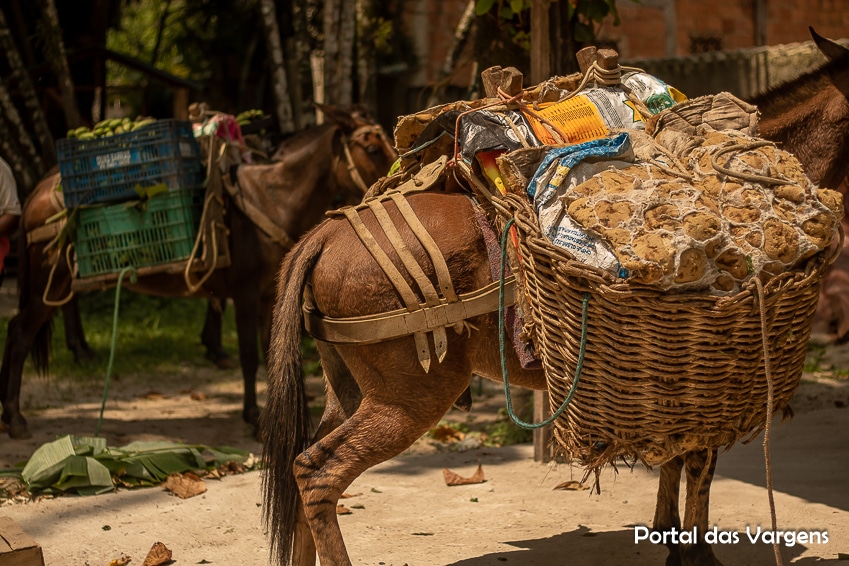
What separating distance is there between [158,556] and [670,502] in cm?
210

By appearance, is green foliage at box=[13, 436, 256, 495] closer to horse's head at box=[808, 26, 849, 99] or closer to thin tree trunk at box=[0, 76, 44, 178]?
horse's head at box=[808, 26, 849, 99]

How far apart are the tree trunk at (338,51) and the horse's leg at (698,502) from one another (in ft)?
18.6

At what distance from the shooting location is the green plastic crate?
627cm

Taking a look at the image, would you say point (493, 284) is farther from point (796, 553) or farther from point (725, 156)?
point (796, 553)

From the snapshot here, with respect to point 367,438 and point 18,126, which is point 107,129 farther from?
point 367,438

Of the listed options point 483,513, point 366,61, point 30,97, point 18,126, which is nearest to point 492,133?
point 483,513

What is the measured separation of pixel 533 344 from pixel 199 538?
6.44 feet

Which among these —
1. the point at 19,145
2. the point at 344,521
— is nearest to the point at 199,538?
the point at 344,521

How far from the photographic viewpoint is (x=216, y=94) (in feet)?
42.6

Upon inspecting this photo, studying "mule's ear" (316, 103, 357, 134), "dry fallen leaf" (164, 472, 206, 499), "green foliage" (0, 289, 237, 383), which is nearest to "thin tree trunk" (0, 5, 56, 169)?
"green foliage" (0, 289, 237, 383)

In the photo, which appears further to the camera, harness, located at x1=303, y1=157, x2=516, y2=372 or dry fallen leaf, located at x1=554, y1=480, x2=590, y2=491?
dry fallen leaf, located at x1=554, y1=480, x2=590, y2=491

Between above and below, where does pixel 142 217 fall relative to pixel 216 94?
below

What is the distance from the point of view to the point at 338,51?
8555 mm

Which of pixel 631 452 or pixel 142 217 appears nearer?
pixel 631 452
